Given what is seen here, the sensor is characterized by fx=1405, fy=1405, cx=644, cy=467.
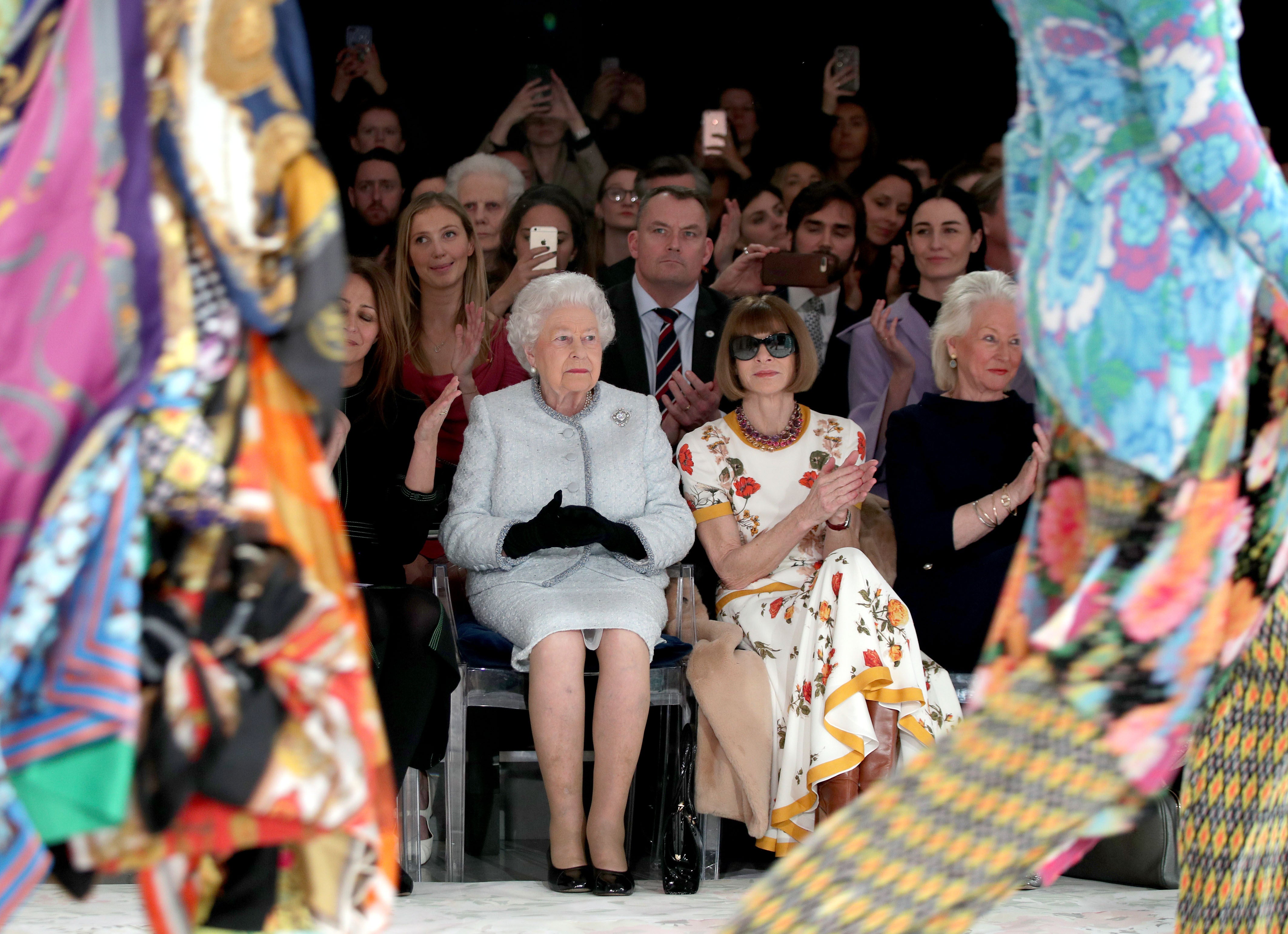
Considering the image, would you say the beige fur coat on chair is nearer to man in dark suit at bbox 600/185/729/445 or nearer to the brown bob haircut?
the brown bob haircut

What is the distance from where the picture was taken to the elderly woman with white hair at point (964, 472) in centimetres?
285

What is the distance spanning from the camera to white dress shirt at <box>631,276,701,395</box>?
3.55 metres

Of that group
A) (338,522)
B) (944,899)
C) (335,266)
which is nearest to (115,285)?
(335,266)

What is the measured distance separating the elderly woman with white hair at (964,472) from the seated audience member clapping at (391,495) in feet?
3.19

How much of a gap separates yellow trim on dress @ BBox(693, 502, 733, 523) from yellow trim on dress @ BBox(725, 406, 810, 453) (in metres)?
0.15

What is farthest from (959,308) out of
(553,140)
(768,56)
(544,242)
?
(768,56)

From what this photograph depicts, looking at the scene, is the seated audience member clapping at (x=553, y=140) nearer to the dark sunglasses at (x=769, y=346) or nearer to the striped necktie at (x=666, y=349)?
the striped necktie at (x=666, y=349)

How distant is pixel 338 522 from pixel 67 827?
0.33 m

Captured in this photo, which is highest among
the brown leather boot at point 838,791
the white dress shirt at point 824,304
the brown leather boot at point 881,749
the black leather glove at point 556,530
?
the white dress shirt at point 824,304

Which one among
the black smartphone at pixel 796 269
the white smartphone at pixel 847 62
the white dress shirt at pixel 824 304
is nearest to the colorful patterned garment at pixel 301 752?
the black smartphone at pixel 796 269

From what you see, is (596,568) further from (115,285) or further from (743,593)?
(115,285)

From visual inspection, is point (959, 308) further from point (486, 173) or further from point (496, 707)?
point (486, 173)

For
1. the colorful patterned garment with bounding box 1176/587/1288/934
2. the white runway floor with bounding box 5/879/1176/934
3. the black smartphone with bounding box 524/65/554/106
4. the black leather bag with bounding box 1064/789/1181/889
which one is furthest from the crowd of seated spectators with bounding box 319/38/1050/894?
the colorful patterned garment with bounding box 1176/587/1288/934

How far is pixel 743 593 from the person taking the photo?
300 cm
